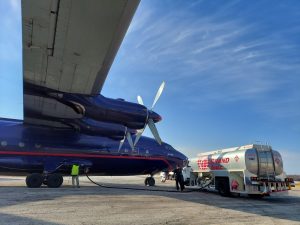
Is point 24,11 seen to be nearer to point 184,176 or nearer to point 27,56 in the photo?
point 27,56

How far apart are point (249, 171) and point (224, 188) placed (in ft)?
7.78

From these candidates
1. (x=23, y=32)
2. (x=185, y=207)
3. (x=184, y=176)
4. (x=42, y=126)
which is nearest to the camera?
(x=23, y=32)

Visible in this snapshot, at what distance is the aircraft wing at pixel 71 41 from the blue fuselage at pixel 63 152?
5312mm

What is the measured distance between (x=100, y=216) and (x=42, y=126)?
12.2 meters

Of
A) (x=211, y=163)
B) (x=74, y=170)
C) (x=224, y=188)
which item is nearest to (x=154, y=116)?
(x=211, y=163)

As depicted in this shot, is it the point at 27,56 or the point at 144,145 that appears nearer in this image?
the point at 27,56

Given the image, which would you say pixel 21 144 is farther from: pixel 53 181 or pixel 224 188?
pixel 224 188

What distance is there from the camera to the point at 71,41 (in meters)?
10.8

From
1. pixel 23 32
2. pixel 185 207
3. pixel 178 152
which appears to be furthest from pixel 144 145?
pixel 23 32

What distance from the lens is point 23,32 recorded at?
10336 millimetres

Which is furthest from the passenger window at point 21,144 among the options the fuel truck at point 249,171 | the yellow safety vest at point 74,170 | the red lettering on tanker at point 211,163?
the fuel truck at point 249,171

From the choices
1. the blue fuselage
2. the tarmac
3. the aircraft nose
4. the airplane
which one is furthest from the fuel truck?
the blue fuselage

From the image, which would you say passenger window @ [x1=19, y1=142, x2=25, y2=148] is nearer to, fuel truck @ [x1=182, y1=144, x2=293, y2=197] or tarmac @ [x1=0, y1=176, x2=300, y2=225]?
tarmac @ [x1=0, y1=176, x2=300, y2=225]

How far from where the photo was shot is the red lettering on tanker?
19270 millimetres
